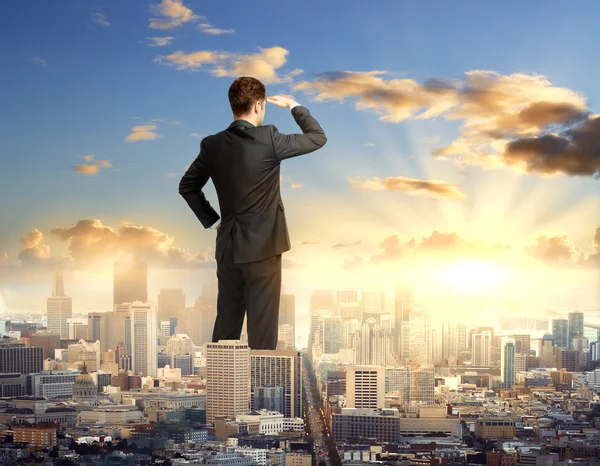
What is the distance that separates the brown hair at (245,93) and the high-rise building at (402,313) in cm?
1280

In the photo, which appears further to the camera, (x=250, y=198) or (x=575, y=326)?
(x=575, y=326)

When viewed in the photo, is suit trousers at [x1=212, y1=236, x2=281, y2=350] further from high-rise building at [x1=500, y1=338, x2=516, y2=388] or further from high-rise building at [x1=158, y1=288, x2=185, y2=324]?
high-rise building at [x1=500, y1=338, x2=516, y2=388]

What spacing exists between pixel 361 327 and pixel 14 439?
628 centimetres

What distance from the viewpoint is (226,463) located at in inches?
309

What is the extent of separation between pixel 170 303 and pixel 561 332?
6392mm

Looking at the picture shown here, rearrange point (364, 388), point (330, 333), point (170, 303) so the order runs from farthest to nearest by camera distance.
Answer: point (330, 333) → point (170, 303) → point (364, 388)

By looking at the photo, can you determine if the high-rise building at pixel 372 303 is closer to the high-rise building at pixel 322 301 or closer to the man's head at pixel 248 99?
the high-rise building at pixel 322 301

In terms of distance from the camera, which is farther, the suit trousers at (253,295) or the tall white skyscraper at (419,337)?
the tall white skyscraper at (419,337)

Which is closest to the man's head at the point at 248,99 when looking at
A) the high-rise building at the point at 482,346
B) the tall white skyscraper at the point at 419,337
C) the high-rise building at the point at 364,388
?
the high-rise building at the point at 364,388

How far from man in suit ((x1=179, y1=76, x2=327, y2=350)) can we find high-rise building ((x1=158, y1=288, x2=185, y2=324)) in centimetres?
1018

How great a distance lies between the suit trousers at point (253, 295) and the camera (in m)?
2.81

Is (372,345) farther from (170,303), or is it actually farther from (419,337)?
(170,303)

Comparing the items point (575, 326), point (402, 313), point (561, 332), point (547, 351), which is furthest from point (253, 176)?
point (547, 351)

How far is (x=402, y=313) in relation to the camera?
16406mm
